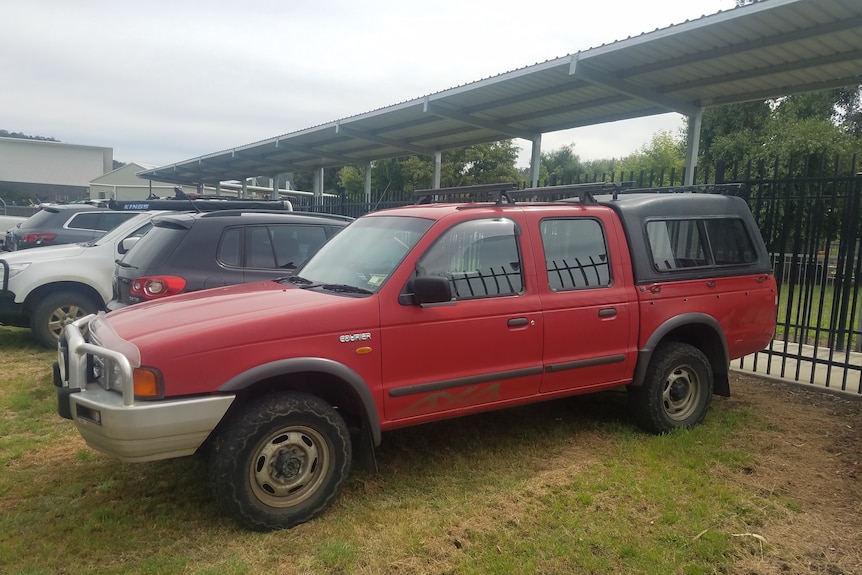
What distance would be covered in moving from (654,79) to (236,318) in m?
7.61

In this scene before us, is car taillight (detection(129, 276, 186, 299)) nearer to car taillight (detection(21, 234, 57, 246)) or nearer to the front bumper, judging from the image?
the front bumper

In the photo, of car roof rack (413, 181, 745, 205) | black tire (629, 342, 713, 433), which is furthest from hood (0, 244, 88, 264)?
black tire (629, 342, 713, 433)

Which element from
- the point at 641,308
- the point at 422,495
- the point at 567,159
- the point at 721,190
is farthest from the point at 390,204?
the point at 567,159

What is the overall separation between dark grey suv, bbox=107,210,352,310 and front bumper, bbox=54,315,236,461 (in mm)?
2436

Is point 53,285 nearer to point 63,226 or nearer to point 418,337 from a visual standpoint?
point 63,226

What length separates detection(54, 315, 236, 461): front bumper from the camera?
124 inches

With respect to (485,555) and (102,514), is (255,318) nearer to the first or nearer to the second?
(102,514)

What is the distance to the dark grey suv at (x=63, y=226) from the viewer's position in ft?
35.3

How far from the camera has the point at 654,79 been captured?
29.1 feet

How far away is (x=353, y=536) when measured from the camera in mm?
3492

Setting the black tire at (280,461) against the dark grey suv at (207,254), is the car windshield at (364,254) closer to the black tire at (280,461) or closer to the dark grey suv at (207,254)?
the black tire at (280,461)

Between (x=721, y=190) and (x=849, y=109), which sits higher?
(x=849, y=109)

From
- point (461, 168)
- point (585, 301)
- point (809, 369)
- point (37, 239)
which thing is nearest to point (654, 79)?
point (809, 369)

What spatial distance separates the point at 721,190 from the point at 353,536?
16.9 feet
